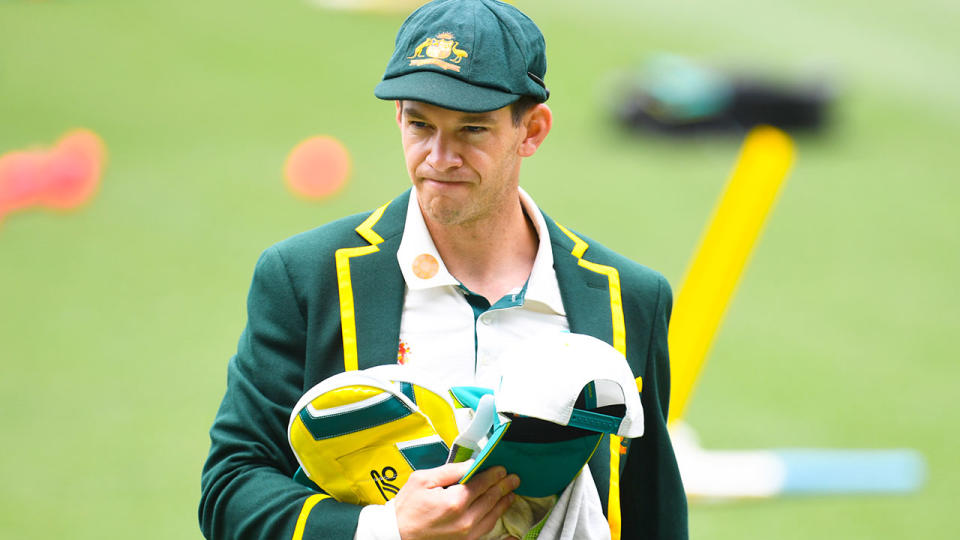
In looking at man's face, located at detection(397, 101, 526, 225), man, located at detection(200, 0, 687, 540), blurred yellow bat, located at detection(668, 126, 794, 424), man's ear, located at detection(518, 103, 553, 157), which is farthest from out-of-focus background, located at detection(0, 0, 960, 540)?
man's face, located at detection(397, 101, 526, 225)

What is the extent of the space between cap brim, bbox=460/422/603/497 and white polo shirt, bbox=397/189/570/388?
0.24m

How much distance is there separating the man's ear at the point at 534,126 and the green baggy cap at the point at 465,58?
0.22ft

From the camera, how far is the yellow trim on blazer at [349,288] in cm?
175

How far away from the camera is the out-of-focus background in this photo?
17.1ft

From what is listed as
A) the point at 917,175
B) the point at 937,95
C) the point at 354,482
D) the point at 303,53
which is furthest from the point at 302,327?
the point at 937,95

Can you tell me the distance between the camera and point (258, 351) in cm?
176

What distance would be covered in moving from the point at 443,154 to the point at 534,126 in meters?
0.23

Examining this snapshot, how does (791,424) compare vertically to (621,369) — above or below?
below

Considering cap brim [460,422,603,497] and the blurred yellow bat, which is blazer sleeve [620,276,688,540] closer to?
cap brim [460,422,603,497]

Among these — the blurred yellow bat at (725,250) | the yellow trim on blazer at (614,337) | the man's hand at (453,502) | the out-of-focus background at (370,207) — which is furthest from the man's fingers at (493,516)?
the out-of-focus background at (370,207)

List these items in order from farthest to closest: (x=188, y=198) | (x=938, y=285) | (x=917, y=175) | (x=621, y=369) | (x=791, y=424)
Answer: (x=917, y=175)
(x=188, y=198)
(x=938, y=285)
(x=791, y=424)
(x=621, y=369)

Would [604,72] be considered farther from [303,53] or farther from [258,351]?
[258,351]

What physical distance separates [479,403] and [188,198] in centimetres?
742

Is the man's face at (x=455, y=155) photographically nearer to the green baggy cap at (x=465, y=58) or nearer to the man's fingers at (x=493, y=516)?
the green baggy cap at (x=465, y=58)
